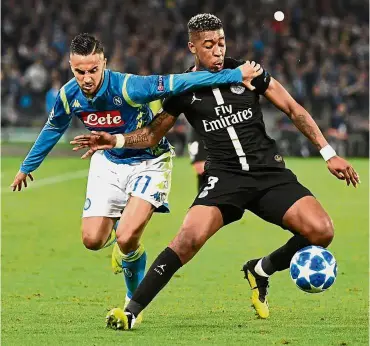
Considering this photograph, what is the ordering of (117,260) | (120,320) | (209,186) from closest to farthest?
(120,320), (209,186), (117,260)

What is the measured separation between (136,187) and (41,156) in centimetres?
87

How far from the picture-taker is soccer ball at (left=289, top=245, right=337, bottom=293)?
7.48m

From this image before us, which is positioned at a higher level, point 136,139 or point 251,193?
point 136,139

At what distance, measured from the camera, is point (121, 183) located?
8.48 meters

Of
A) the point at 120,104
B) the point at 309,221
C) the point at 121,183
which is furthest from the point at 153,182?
the point at 309,221

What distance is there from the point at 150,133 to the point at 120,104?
1.11 feet

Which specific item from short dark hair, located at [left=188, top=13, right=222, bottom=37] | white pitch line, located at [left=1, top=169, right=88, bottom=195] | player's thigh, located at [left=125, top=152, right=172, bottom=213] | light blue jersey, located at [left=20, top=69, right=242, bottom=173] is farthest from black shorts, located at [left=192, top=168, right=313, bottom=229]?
white pitch line, located at [left=1, top=169, right=88, bottom=195]

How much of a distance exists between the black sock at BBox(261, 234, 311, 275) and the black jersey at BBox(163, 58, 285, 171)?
57 centimetres

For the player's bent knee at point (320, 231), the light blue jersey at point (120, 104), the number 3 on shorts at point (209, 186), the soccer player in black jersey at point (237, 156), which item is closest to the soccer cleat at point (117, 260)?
the light blue jersey at point (120, 104)

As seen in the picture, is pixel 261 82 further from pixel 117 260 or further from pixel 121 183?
pixel 117 260

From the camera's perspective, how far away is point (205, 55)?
782 cm

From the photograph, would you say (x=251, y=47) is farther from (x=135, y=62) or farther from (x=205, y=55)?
(x=205, y=55)

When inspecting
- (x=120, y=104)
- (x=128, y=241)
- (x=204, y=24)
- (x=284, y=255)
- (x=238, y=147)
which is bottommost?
(x=284, y=255)

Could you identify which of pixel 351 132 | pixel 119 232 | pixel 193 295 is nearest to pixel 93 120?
pixel 119 232
